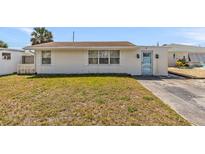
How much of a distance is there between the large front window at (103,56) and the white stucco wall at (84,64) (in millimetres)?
268

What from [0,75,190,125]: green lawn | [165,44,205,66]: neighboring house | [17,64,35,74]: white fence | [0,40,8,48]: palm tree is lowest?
[0,75,190,125]: green lawn

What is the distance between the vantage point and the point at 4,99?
26.3 ft

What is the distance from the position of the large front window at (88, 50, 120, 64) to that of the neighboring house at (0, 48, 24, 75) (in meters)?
8.45

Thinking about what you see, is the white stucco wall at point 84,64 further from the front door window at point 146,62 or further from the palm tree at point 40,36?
the palm tree at point 40,36

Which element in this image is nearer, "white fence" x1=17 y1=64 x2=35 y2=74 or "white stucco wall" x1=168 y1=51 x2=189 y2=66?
"white fence" x1=17 y1=64 x2=35 y2=74

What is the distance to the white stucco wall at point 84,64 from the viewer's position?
1864 cm

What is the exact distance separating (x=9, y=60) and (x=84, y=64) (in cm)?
819

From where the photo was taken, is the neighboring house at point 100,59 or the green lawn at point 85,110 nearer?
the green lawn at point 85,110

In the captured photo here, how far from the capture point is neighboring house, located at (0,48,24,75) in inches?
808

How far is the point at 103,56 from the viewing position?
18875 millimetres

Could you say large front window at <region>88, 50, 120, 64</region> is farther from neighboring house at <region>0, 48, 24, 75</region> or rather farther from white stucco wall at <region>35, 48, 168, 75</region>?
neighboring house at <region>0, 48, 24, 75</region>

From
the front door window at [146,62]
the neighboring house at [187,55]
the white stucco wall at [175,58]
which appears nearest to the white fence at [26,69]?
the front door window at [146,62]

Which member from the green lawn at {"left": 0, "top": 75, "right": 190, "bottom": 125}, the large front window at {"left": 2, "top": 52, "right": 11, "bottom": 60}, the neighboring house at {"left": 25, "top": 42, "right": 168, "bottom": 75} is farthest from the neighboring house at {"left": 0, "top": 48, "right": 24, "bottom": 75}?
the green lawn at {"left": 0, "top": 75, "right": 190, "bottom": 125}
